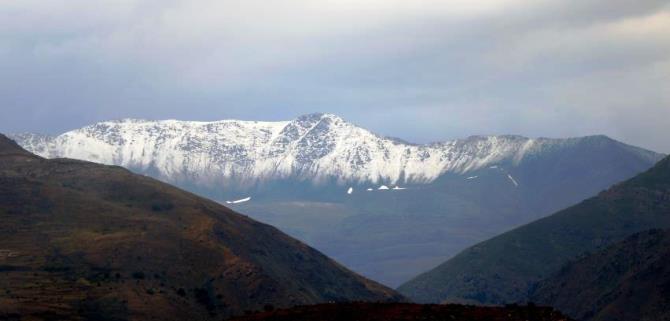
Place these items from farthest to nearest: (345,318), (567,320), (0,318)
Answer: (0,318) → (345,318) → (567,320)

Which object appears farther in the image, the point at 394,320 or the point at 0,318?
the point at 0,318

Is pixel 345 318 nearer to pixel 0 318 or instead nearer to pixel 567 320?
pixel 567 320

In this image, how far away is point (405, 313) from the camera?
12312 centimetres

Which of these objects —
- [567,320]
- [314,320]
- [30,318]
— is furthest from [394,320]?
[30,318]

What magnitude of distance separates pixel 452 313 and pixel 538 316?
10.6m

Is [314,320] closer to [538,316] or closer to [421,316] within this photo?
[421,316]

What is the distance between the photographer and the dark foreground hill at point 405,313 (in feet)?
389

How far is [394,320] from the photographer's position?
119688 millimetres

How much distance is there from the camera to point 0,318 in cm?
19812

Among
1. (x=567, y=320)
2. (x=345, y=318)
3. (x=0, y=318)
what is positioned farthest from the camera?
(x=0, y=318)

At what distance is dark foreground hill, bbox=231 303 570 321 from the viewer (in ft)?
389

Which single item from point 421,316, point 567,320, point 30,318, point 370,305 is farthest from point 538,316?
point 30,318

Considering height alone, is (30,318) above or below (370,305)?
below

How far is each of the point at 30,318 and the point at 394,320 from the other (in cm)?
10570
